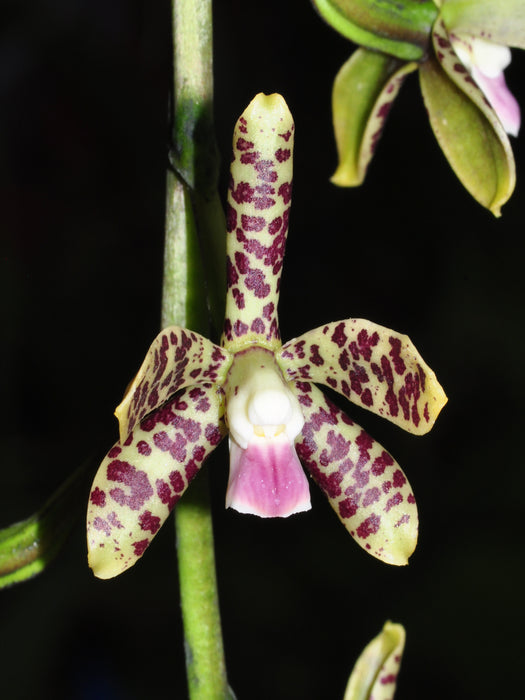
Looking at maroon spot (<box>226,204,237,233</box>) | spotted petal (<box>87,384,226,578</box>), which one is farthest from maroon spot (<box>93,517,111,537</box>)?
maroon spot (<box>226,204,237,233</box>)

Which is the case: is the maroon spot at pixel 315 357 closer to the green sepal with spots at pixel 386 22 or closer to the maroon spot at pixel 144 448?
the maroon spot at pixel 144 448

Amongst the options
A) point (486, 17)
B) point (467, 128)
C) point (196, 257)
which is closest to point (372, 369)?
point (196, 257)

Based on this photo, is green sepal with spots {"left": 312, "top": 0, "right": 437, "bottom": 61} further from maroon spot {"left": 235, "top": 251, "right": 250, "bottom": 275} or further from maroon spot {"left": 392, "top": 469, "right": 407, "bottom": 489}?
maroon spot {"left": 392, "top": 469, "right": 407, "bottom": 489}

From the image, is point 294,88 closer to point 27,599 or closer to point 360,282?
point 360,282

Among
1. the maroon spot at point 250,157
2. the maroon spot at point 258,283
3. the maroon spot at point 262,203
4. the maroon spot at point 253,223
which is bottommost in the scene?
the maroon spot at point 258,283

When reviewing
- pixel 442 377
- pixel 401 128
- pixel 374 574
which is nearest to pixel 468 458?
pixel 442 377

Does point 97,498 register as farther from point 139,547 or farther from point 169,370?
point 169,370

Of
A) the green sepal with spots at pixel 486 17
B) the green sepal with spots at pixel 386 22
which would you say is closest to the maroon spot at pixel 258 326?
the green sepal with spots at pixel 386 22
